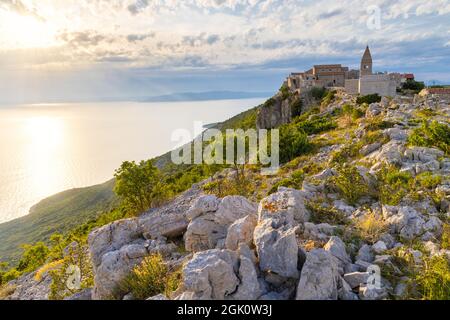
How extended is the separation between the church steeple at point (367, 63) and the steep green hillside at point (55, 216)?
50.3 metres

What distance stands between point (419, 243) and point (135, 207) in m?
12.1

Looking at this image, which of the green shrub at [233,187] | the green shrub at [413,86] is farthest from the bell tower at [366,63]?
the green shrub at [233,187]

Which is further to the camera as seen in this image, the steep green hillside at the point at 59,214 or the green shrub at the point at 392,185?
the steep green hillside at the point at 59,214

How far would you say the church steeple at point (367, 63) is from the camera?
48.5m

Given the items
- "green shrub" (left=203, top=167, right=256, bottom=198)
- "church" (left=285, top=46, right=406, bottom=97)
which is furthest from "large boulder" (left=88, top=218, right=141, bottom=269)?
"church" (left=285, top=46, right=406, bottom=97)

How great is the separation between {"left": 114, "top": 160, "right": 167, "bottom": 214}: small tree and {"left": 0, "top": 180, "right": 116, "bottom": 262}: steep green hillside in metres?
40.4

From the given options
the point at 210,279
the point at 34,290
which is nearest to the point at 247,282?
the point at 210,279

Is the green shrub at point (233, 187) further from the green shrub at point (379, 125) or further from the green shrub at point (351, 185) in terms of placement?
the green shrub at point (379, 125)

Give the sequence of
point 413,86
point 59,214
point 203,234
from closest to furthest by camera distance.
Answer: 1. point 203,234
2. point 413,86
3. point 59,214

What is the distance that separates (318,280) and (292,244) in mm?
702

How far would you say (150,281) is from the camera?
18.3ft

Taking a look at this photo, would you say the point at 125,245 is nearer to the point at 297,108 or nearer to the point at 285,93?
the point at 297,108

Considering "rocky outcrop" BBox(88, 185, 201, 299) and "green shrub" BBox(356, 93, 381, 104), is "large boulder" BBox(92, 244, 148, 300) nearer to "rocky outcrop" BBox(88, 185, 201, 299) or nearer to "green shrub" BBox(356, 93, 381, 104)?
"rocky outcrop" BBox(88, 185, 201, 299)

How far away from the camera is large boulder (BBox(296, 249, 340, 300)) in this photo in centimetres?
441
